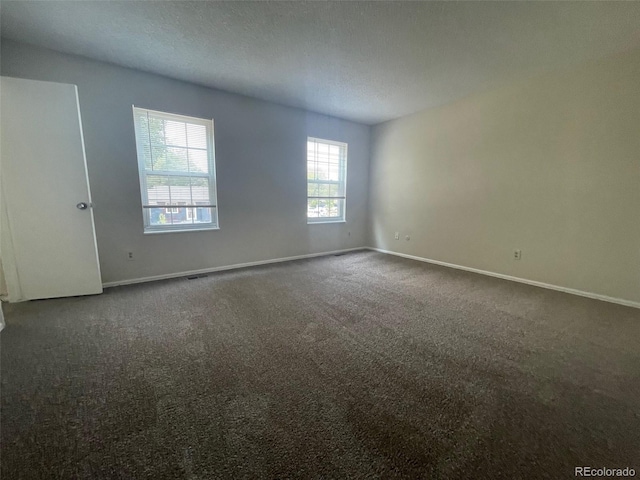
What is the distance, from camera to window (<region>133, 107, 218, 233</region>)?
3.24m

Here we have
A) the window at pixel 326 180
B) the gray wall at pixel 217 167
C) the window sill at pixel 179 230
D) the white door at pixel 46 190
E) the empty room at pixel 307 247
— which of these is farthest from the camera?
the window at pixel 326 180

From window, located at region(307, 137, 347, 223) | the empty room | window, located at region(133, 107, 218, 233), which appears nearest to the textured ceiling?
the empty room

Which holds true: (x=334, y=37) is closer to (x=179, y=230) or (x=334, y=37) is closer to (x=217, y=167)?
(x=217, y=167)

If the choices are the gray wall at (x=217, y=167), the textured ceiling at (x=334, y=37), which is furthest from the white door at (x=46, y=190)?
the textured ceiling at (x=334, y=37)

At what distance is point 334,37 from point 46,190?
3.15 m

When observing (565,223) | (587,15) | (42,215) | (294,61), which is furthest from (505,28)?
(42,215)

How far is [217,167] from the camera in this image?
367 cm

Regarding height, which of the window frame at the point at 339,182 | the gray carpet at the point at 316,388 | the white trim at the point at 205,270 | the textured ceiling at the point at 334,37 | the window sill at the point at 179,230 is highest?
the textured ceiling at the point at 334,37

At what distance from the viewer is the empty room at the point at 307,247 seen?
1.22 m

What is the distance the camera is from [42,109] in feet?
8.15

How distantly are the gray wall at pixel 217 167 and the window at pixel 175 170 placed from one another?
10cm

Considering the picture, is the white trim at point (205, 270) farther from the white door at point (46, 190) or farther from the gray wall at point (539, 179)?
the gray wall at point (539, 179)

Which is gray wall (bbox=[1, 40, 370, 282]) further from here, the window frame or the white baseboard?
the white baseboard

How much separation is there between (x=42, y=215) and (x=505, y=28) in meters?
4.61
